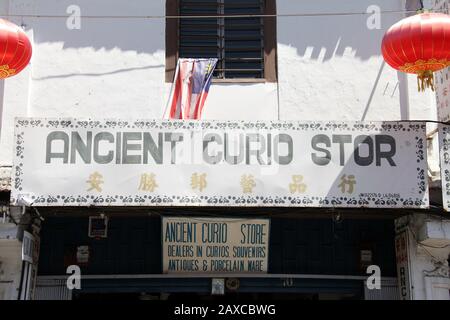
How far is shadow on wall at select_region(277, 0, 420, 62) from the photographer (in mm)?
10734

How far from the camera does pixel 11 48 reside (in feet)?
29.2

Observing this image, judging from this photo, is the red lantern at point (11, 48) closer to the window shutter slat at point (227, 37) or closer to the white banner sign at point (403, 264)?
the window shutter slat at point (227, 37)

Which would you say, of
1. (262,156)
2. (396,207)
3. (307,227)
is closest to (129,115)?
(262,156)

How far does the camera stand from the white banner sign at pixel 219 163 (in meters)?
9.02

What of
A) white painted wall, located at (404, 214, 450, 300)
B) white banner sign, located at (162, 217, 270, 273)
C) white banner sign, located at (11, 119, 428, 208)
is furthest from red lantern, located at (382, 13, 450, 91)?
white banner sign, located at (162, 217, 270, 273)

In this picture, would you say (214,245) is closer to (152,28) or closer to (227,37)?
(227,37)

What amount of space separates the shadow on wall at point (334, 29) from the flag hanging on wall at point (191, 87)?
129 cm

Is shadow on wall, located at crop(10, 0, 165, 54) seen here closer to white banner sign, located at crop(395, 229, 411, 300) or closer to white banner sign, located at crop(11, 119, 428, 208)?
white banner sign, located at crop(11, 119, 428, 208)

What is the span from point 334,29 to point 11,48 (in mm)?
4477

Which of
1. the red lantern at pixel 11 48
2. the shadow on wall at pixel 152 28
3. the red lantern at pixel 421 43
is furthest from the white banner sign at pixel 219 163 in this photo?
the shadow on wall at pixel 152 28

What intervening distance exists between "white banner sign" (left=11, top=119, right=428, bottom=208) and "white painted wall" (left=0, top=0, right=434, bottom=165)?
1.28 meters

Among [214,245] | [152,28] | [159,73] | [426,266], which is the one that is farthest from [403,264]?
[152,28]

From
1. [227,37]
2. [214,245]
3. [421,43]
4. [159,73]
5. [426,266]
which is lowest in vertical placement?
[426,266]
